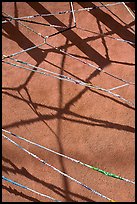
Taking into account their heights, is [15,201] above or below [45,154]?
below

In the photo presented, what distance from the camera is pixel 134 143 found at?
225 centimetres

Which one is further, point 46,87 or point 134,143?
point 46,87

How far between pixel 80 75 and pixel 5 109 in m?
0.64

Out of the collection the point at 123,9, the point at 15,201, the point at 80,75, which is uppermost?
the point at 123,9

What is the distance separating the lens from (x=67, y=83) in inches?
94.9

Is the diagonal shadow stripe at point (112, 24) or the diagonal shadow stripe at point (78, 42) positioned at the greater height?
the diagonal shadow stripe at point (112, 24)

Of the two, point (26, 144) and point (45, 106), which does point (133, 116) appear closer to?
point (45, 106)

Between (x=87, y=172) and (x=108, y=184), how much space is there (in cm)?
17

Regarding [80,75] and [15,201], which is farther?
[80,75]

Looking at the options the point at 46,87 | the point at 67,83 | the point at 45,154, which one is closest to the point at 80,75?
the point at 67,83

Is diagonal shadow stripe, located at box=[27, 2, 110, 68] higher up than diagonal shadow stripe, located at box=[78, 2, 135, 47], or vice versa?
diagonal shadow stripe, located at box=[78, 2, 135, 47]

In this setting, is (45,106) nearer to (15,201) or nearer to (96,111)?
(96,111)

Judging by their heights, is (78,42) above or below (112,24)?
below

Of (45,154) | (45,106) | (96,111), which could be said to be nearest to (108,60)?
(96,111)
